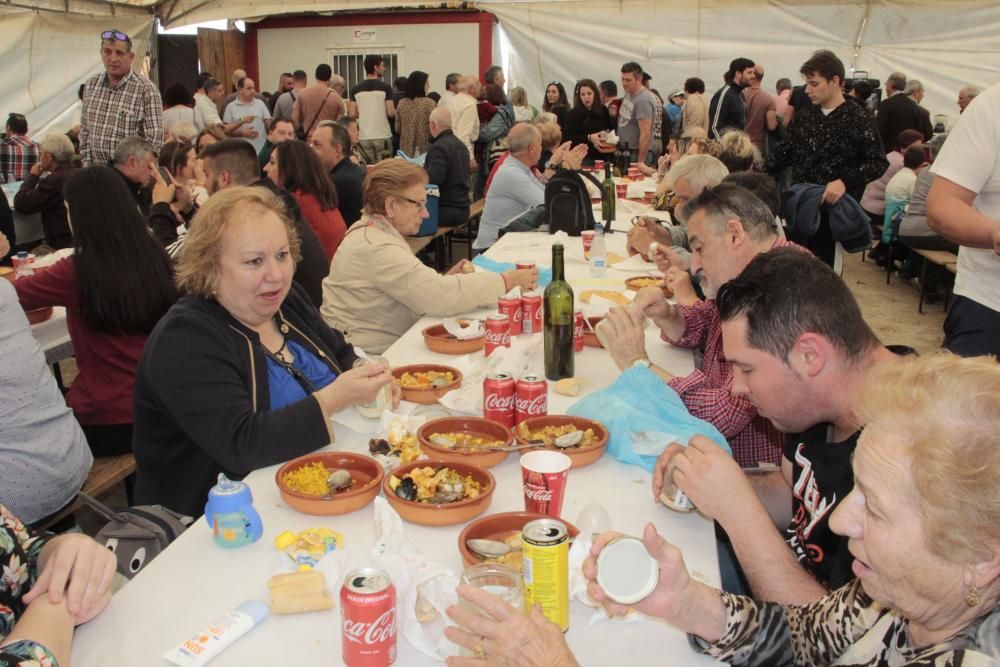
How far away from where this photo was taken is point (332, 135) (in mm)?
5918

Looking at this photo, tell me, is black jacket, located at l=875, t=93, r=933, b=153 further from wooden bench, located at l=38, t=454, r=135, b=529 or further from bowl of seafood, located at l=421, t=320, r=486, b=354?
wooden bench, located at l=38, t=454, r=135, b=529

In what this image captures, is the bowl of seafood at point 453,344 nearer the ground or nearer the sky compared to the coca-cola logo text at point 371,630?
nearer the ground

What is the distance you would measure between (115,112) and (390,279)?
396 cm

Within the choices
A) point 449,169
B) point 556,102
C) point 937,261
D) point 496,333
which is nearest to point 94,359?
point 496,333

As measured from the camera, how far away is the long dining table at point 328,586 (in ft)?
4.23

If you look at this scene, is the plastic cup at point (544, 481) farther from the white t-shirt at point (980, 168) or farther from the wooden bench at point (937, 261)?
the wooden bench at point (937, 261)

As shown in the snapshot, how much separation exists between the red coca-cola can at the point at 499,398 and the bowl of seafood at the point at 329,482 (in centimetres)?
39

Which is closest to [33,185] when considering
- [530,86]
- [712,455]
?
[712,455]


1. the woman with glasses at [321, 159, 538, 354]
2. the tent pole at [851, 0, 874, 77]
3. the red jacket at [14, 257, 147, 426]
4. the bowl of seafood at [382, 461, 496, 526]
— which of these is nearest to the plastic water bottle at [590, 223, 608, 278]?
the woman with glasses at [321, 159, 538, 354]

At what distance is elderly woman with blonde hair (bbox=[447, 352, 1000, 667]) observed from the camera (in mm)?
1010

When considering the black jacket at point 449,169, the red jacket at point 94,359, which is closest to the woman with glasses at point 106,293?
the red jacket at point 94,359

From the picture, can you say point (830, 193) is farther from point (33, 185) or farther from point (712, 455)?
point (33, 185)

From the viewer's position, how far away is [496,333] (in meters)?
2.59

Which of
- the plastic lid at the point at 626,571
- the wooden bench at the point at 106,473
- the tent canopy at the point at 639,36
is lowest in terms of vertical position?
the wooden bench at the point at 106,473
